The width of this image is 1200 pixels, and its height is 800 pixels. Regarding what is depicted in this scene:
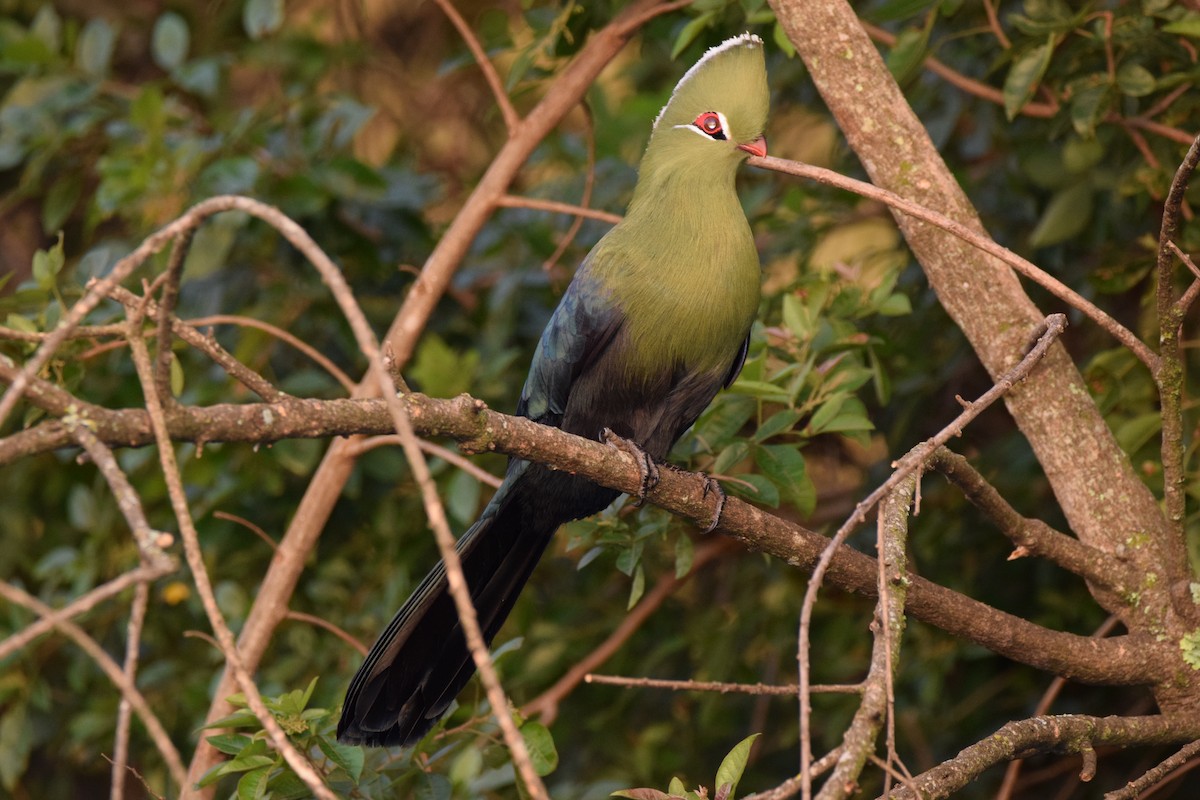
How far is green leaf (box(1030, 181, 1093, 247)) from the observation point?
3.12 m

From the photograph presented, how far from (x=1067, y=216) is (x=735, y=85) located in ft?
3.44

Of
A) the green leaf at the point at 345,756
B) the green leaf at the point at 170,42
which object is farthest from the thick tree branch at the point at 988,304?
the green leaf at the point at 170,42

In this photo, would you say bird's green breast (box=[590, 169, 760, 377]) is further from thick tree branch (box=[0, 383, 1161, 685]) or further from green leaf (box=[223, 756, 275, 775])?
green leaf (box=[223, 756, 275, 775])

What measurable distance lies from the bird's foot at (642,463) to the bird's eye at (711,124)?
67 centimetres

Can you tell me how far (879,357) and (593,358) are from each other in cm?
96

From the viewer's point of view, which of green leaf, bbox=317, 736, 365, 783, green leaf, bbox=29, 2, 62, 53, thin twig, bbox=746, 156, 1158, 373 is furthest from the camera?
green leaf, bbox=29, 2, 62, 53

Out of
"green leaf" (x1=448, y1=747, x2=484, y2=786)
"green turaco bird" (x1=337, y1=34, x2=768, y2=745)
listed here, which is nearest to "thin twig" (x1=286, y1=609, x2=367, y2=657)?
"green turaco bird" (x1=337, y1=34, x2=768, y2=745)

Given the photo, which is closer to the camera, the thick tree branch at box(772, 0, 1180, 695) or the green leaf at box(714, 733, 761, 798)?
the green leaf at box(714, 733, 761, 798)

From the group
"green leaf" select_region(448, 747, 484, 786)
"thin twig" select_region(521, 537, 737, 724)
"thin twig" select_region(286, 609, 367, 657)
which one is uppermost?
"thin twig" select_region(286, 609, 367, 657)

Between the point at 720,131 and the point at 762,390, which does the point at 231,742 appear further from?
the point at 720,131

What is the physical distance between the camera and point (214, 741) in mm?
2180

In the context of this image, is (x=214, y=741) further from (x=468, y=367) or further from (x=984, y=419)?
(x=984, y=419)

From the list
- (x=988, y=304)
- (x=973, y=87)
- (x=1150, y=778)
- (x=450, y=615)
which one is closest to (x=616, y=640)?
(x=450, y=615)

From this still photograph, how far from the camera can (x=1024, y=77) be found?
2.81 m
